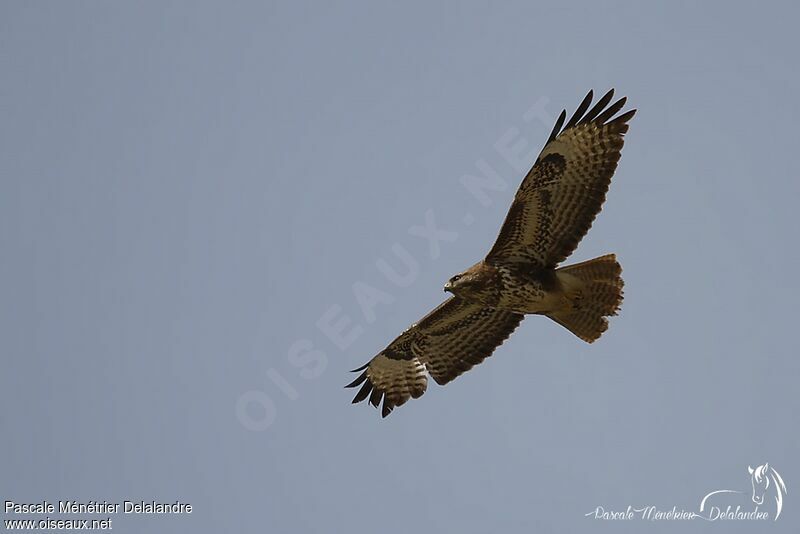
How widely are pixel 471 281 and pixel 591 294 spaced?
1.25 meters

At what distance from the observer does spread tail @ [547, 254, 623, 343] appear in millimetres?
11945

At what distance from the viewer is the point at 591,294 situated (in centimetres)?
1210

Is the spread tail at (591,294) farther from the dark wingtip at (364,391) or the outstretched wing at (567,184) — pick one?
the dark wingtip at (364,391)

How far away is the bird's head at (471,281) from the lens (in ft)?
40.4

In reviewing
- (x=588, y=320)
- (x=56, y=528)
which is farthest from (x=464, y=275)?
(x=56, y=528)

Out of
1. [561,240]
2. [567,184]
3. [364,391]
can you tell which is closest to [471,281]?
[561,240]

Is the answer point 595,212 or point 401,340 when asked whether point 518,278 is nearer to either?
point 595,212

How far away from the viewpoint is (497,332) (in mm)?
13516

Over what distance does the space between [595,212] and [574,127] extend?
0.89 metres

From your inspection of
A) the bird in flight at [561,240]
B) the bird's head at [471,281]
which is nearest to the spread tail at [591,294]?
the bird in flight at [561,240]

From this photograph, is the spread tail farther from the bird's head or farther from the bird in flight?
the bird's head

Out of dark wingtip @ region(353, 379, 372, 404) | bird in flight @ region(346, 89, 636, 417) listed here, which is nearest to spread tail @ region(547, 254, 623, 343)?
bird in flight @ region(346, 89, 636, 417)

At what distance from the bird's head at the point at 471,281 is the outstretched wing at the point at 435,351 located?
2.54 ft

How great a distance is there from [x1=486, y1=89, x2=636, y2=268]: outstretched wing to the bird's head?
0.40 m
